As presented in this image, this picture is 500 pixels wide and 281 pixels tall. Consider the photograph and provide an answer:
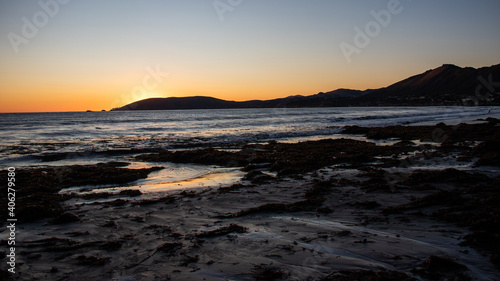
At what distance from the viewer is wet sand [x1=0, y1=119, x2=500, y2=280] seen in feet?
13.4

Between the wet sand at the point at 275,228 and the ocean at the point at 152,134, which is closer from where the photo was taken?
the wet sand at the point at 275,228

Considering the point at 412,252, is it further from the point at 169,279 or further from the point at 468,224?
the point at 169,279

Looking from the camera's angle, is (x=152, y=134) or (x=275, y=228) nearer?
(x=275, y=228)

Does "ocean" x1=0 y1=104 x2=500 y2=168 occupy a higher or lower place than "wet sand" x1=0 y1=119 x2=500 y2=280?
higher

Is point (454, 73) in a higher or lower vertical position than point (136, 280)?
higher

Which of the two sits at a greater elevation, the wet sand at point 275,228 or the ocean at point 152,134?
the ocean at point 152,134

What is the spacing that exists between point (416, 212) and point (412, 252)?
1968mm

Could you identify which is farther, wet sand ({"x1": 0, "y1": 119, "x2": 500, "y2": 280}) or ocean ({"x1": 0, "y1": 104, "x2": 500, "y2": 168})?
ocean ({"x1": 0, "y1": 104, "x2": 500, "y2": 168})

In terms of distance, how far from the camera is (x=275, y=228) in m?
5.61

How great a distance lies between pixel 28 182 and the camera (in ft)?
33.3

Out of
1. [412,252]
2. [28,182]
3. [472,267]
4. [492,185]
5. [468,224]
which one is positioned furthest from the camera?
[28,182]

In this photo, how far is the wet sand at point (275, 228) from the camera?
161 inches

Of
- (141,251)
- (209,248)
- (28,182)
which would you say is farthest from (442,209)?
(28,182)

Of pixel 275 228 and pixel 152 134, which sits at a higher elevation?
pixel 152 134
